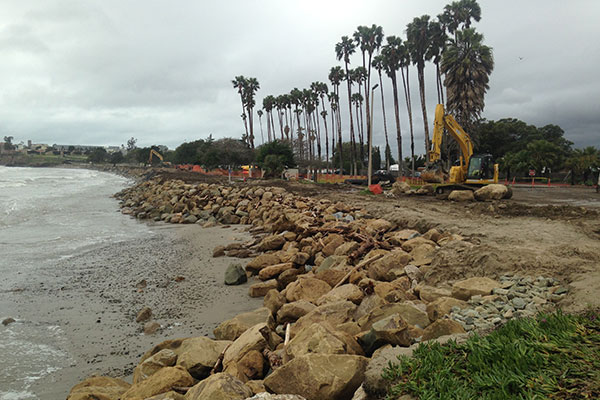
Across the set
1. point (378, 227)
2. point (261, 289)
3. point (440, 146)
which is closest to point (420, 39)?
point (440, 146)

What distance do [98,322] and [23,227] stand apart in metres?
13.5

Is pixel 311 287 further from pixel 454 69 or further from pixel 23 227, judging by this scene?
pixel 454 69

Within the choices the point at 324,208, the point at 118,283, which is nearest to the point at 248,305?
the point at 118,283

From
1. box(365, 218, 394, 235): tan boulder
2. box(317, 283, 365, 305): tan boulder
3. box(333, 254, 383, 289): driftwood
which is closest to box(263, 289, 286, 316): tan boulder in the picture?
box(317, 283, 365, 305): tan boulder

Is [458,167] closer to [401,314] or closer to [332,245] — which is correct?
[332,245]

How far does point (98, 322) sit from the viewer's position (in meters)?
6.06

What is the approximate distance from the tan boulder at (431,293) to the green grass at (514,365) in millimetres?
1630

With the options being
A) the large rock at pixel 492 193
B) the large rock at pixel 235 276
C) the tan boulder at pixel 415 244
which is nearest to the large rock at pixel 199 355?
the large rock at pixel 235 276

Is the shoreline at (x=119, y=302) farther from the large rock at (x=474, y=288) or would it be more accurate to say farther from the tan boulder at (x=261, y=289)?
the large rock at (x=474, y=288)

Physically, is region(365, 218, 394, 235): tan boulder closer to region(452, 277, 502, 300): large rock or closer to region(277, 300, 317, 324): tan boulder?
region(277, 300, 317, 324): tan boulder

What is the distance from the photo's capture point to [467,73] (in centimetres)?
3294

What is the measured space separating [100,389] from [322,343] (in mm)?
2382

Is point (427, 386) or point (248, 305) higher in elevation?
point (427, 386)

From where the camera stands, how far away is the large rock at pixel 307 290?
580 cm
